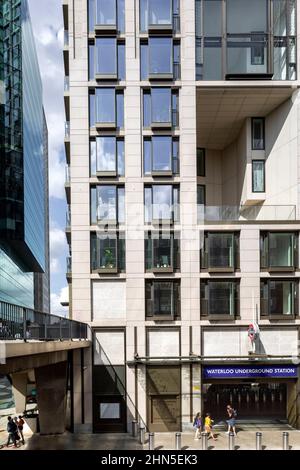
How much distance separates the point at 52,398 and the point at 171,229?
12.3 m

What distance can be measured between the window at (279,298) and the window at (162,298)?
17.6 ft

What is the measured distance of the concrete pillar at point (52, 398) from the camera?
83.2 ft

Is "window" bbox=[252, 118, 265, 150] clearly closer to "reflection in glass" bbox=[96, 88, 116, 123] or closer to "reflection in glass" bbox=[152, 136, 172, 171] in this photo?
"reflection in glass" bbox=[152, 136, 172, 171]

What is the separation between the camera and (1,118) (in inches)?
2270

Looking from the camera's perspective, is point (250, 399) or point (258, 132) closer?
point (250, 399)

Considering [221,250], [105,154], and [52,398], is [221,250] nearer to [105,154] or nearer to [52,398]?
[105,154]

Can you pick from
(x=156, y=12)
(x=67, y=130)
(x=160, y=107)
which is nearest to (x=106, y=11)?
(x=156, y=12)

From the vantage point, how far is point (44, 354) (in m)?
17.9

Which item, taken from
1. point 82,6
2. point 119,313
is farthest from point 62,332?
point 82,6

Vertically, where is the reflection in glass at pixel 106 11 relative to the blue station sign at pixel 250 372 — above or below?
above

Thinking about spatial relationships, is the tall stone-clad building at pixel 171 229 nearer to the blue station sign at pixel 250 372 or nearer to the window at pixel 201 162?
the blue station sign at pixel 250 372

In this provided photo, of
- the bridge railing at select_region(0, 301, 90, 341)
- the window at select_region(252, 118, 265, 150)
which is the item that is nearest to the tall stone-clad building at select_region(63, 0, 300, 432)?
the window at select_region(252, 118, 265, 150)

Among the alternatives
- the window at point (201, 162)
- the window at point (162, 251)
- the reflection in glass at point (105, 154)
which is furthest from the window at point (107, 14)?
the window at point (162, 251)
